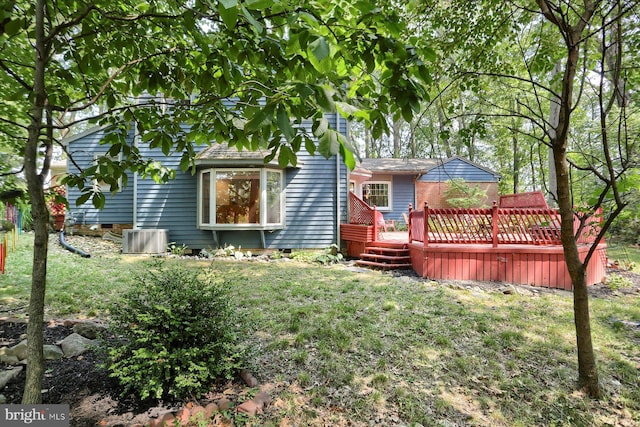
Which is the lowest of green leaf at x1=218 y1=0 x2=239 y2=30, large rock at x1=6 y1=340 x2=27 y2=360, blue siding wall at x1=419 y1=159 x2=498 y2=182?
large rock at x1=6 y1=340 x2=27 y2=360

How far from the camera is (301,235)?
29.7 ft

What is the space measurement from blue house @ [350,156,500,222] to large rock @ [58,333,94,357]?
1304 centimetres

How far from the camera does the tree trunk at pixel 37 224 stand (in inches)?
62.7

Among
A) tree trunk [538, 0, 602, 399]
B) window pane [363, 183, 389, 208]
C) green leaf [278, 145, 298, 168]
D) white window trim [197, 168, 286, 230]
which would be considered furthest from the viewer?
window pane [363, 183, 389, 208]

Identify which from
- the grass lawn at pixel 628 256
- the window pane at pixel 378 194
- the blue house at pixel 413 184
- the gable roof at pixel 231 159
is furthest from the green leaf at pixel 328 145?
the window pane at pixel 378 194

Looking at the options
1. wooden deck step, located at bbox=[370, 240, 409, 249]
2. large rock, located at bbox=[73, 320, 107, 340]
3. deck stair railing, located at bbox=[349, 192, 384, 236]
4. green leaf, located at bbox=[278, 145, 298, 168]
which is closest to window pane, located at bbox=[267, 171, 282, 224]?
deck stair railing, located at bbox=[349, 192, 384, 236]

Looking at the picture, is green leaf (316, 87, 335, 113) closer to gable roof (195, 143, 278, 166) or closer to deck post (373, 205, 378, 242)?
deck post (373, 205, 378, 242)

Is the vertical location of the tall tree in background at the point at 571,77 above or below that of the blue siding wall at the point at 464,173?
below

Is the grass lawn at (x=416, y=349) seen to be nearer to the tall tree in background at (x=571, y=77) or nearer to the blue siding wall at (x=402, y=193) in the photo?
the tall tree in background at (x=571, y=77)

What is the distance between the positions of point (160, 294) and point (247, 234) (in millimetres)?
6449

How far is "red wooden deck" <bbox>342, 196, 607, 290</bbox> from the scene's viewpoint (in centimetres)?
612

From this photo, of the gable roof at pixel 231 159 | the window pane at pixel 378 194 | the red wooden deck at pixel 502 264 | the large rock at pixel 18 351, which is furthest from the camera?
the window pane at pixel 378 194

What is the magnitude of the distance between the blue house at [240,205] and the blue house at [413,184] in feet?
20.8

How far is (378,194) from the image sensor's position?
606 inches
